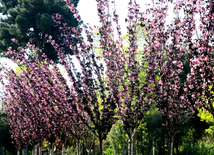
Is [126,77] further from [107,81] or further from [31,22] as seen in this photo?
[31,22]

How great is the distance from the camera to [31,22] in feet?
66.0

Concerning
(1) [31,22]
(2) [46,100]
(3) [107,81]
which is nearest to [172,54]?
(3) [107,81]

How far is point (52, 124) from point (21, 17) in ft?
44.7

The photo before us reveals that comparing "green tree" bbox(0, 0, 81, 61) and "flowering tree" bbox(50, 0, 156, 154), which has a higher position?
"green tree" bbox(0, 0, 81, 61)

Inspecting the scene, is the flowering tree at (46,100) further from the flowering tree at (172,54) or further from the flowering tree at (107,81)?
the flowering tree at (172,54)

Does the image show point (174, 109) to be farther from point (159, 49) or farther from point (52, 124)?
point (52, 124)

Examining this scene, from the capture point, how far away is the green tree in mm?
19219

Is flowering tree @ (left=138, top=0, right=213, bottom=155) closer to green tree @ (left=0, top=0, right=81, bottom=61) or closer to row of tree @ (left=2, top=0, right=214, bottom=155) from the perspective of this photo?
row of tree @ (left=2, top=0, right=214, bottom=155)

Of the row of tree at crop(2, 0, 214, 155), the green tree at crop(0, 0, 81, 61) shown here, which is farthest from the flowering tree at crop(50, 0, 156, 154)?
the green tree at crop(0, 0, 81, 61)

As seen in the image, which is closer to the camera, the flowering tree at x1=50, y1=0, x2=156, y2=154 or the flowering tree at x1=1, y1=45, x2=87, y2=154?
the flowering tree at x1=50, y1=0, x2=156, y2=154

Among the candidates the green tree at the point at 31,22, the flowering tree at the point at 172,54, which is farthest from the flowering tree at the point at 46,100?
the green tree at the point at 31,22

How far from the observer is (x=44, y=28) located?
63.0 ft

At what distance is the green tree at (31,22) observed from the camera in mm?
19219

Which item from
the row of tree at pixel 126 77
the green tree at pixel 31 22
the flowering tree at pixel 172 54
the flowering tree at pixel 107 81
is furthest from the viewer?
the green tree at pixel 31 22
